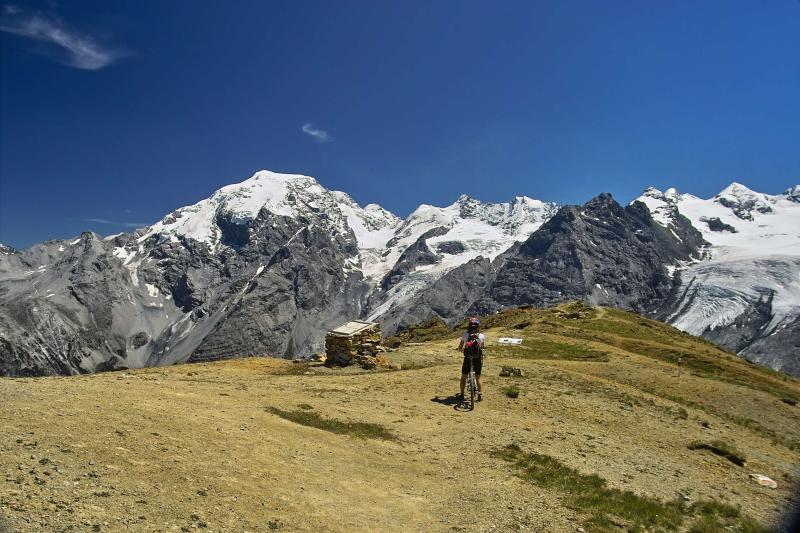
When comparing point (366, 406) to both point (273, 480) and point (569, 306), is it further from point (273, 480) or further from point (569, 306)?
point (569, 306)

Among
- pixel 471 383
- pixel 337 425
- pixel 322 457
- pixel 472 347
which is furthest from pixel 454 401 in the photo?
pixel 322 457

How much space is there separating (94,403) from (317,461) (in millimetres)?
8350

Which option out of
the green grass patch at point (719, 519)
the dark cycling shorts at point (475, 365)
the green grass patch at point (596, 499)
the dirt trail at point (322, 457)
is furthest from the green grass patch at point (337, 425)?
the green grass patch at point (719, 519)

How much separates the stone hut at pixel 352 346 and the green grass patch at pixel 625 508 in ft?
72.2

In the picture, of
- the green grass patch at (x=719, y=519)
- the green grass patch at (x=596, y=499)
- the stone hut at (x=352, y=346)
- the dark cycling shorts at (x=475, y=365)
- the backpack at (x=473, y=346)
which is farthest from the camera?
the stone hut at (x=352, y=346)

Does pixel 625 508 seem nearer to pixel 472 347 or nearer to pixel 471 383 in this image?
pixel 471 383

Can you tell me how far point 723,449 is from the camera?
75.4 feet

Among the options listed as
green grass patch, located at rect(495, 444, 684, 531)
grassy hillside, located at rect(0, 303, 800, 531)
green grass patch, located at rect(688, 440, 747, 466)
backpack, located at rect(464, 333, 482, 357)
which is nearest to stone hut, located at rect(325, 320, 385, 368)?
grassy hillside, located at rect(0, 303, 800, 531)

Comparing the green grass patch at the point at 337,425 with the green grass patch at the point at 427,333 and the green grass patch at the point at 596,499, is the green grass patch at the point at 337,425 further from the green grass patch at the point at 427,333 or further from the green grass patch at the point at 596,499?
the green grass patch at the point at 427,333

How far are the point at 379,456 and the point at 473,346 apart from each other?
9213 mm

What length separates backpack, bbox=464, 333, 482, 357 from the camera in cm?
2612

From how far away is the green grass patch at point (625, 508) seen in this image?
14.7m

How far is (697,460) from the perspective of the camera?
21844 mm

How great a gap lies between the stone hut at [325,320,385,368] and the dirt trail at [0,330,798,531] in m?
8.33
